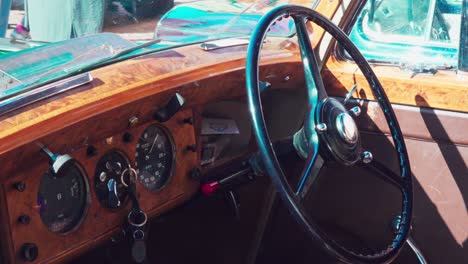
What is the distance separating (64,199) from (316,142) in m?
0.66

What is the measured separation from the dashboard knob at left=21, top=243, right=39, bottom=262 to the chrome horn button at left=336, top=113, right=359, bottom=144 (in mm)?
823

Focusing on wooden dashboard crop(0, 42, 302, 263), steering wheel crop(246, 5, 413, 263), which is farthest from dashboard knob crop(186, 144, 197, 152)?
steering wheel crop(246, 5, 413, 263)

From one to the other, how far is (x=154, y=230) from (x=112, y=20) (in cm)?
75

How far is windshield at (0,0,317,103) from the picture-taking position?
1.78 meters

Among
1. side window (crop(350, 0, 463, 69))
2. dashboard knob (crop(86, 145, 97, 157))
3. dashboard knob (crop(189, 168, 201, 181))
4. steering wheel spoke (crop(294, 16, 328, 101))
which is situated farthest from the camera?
side window (crop(350, 0, 463, 69))

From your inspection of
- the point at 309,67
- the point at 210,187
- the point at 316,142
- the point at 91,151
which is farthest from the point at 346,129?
the point at 91,151

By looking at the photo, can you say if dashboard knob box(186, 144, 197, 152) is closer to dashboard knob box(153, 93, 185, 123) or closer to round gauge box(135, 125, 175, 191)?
round gauge box(135, 125, 175, 191)

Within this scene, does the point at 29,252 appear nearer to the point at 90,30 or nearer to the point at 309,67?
the point at 90,30

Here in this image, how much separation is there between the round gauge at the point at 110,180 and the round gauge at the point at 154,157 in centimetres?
9

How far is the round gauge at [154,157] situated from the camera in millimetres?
2014

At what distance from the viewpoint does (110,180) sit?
→ 73.8 inches

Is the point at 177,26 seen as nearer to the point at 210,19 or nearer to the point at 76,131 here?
the point at 210,19

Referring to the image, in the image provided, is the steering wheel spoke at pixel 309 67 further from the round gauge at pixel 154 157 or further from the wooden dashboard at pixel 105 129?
the round gauge at pixel 154 157

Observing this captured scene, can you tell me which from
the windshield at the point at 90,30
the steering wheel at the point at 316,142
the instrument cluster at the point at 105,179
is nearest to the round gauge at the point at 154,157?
the instrument cluster at the point at 105,179
